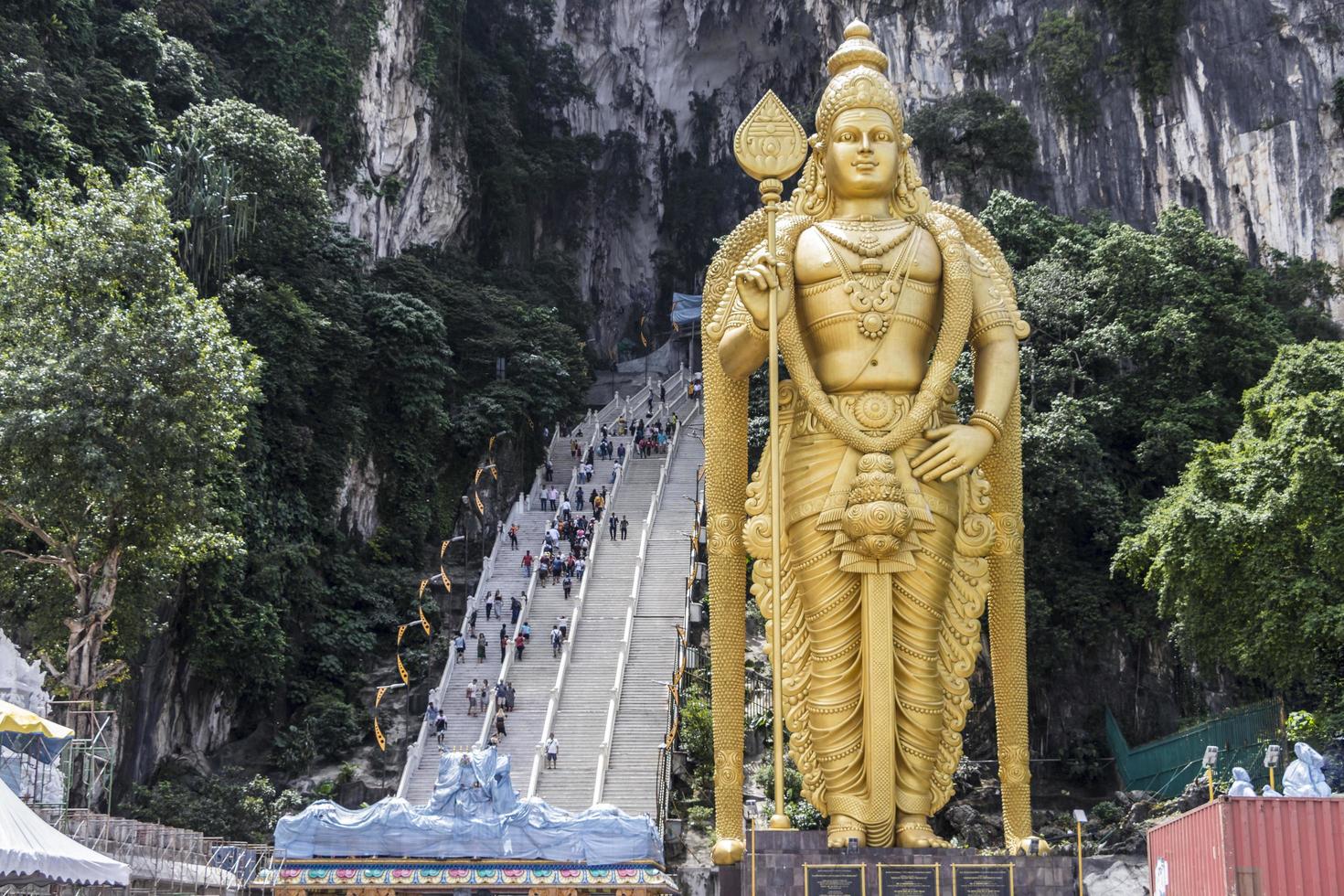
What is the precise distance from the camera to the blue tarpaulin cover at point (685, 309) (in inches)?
1706

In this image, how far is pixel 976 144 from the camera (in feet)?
110

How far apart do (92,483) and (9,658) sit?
198 cm

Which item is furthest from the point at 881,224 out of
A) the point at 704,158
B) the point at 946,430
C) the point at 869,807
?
the point at 704,158

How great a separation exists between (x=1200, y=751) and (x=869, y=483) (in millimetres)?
10620

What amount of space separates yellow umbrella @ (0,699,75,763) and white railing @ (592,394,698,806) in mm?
6742

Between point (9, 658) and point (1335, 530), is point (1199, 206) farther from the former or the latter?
point (9, 658)

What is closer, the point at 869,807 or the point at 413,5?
the point at 869,807

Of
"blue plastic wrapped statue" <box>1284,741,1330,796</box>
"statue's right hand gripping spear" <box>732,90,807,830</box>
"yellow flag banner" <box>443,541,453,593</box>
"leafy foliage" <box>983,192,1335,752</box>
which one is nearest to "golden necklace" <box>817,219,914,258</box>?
"statue's right hand gripping spear" <box>732,90,807,830</box>

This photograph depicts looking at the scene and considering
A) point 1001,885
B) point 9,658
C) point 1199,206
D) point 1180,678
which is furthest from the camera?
point 1199,206

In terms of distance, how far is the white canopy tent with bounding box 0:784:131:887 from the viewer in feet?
33.1

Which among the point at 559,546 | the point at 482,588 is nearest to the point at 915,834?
the point at 482,588

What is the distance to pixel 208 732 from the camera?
23.7m

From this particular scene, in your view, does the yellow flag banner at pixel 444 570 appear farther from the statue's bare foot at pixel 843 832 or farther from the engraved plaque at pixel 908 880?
the engraved plaque at pixel 908 880

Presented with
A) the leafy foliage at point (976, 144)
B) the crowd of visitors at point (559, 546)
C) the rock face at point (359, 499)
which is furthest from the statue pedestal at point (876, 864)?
the leafy foliage at point (976, 144)
